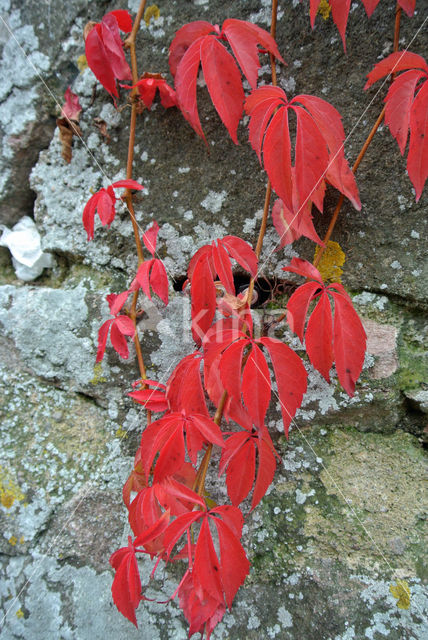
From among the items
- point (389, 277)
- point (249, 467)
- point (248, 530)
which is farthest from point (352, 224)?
point (248, 530)

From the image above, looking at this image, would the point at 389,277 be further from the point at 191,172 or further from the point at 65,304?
the point at 65,304

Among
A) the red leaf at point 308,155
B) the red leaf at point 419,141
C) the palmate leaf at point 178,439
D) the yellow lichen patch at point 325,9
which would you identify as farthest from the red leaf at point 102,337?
the yellow lichen patch at point 325,9

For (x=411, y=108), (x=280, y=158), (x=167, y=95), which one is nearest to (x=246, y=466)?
(x=280, y=158)

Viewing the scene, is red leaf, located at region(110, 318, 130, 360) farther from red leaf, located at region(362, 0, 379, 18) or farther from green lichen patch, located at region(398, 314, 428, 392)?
red leaf, located at region(362, 0, 379, 18)

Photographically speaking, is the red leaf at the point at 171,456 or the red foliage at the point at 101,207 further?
the red foliage at the point at 101,207

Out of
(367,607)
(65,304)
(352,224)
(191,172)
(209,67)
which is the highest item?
(209,67)

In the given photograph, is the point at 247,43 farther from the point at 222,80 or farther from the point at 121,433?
the point at 121,433

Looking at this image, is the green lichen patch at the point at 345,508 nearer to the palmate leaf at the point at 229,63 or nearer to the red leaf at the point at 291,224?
the red leaf at the point at 291,224
